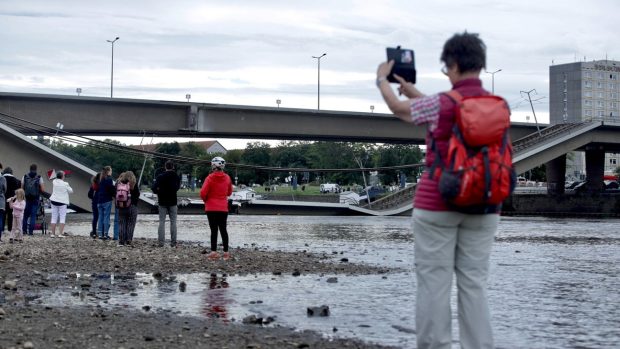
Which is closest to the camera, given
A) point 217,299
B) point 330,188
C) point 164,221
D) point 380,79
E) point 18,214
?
point 380,79

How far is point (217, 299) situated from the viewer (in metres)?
10.9

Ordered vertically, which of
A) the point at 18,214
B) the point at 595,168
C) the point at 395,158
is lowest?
the point at 18,214

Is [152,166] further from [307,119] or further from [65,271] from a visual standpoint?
[65,271]

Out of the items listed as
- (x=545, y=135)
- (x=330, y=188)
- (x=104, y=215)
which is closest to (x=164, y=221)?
(x=104, y=215)

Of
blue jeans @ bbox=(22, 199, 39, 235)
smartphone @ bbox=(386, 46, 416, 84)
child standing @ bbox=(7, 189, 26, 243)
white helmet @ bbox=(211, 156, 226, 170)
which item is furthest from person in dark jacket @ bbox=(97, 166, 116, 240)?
smartphone @ bbox=(386, 46, 416, 84)

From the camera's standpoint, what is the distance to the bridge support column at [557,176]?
273ft

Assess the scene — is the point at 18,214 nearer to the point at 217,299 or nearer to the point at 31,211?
the point at 31,211

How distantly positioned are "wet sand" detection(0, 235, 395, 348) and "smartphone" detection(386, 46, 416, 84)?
8.34ft

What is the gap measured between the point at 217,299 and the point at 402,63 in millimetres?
5501

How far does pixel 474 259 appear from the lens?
5785 millimetres

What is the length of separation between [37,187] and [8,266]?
10.00 m

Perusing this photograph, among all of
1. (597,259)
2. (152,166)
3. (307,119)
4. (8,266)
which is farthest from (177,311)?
(152,166)

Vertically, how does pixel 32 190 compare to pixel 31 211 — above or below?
above

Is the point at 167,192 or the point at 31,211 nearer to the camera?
the point at 167,192
